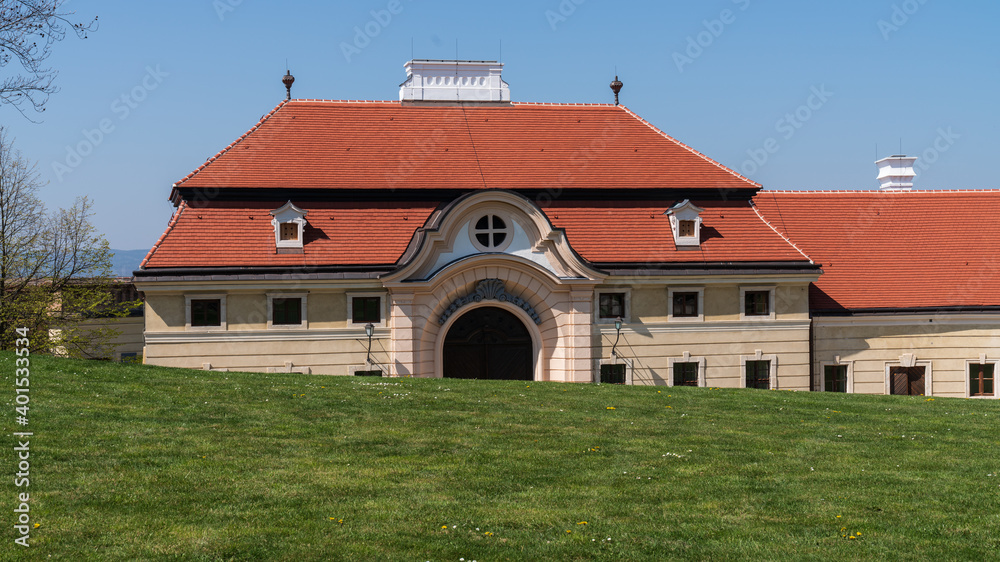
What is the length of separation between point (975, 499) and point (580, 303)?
19515 millimetres

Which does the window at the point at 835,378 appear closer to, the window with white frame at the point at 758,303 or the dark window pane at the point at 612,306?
the window with white frame at the point at 758,303

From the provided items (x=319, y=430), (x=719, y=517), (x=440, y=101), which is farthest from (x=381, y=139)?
(x=719, y=517)

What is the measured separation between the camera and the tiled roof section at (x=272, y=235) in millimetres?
30828

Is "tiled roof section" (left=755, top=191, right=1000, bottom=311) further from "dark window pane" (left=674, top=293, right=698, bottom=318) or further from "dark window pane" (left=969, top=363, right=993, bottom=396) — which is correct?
"dark window pane" (left=674, top=293, right=698, bottom=318)

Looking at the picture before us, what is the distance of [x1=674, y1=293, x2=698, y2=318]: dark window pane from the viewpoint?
33.3m

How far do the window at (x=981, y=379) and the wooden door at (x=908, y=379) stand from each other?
70.9 inches

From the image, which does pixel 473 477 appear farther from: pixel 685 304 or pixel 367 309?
pixel 685 304

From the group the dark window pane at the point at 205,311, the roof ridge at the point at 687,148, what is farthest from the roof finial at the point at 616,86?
the dark window pane at the point at 205,311

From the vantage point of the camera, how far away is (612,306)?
3288 cm

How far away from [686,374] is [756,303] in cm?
352

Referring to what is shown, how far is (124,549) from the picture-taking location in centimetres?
1014

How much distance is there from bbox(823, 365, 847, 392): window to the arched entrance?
1086cm

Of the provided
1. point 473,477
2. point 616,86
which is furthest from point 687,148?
point 473,477

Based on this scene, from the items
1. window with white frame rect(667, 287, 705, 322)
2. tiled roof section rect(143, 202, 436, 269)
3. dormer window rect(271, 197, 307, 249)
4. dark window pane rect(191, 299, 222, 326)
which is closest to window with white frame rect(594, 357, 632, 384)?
window with white frame rect(667, 287, 705, 322)
